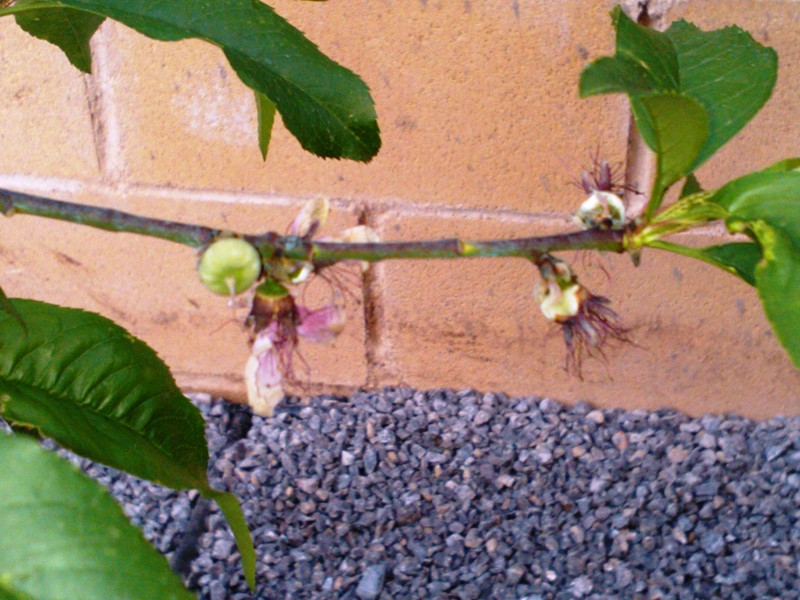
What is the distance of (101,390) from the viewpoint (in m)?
0.60

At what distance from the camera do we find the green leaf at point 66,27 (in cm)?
68

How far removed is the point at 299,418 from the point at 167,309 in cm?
26

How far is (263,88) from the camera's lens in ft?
1.90

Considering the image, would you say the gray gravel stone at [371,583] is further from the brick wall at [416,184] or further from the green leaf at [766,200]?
the green leaf at [766,200]

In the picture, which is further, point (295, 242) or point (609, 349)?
point (609, 349)

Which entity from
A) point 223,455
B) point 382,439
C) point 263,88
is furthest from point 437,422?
point 263,88

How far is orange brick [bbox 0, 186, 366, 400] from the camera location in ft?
4.11

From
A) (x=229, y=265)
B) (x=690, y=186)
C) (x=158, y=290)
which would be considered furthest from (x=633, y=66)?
(x=158, y=290)

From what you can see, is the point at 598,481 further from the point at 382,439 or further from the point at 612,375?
the point at 382,439

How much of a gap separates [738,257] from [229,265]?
11.1 inches

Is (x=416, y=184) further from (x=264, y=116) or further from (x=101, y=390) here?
(x=101, y=390)

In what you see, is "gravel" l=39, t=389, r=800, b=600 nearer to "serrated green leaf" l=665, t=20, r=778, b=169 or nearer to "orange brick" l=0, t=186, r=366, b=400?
"orange brick" l=0, t=186, r=366, b=400

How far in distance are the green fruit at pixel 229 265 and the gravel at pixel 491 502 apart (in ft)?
2.55

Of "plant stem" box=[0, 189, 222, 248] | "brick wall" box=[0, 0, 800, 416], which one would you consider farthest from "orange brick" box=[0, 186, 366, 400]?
"plant stem" box=[0, 189, 222, 248]
